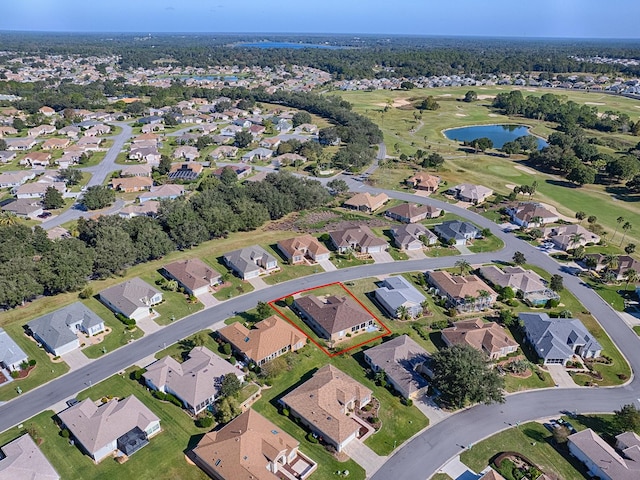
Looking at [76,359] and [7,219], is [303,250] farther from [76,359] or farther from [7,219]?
[7,219]

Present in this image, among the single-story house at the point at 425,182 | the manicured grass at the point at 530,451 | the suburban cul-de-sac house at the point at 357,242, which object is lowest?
the manicured grass at the point at 530,451

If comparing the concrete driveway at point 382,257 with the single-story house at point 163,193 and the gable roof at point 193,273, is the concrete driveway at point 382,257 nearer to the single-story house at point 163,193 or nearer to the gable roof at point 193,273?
the gable roof at point 193,273

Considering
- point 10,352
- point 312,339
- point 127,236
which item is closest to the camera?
point 10,352

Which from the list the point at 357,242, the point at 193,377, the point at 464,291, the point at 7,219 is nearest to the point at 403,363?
the point at 464,291

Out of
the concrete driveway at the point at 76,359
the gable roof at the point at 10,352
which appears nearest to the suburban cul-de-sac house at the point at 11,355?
the gable roof at the point at 10,352

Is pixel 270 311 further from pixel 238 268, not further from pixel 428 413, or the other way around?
pixel 428 413

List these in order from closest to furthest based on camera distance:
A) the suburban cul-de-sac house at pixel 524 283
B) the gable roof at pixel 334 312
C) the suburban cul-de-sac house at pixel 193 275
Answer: the gable roof at pixel 334 312, the suburban cul-de-sac house at pixel 193 275, the suburban cul-de-sac house at pixel 524 283
